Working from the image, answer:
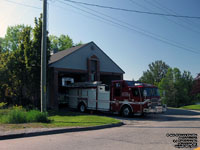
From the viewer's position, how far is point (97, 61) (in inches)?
1069

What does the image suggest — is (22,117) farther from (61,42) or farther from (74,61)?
(61,42)

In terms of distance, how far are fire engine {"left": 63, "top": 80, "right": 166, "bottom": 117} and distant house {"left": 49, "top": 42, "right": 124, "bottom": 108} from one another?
3.37 m

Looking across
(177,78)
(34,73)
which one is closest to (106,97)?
(34,73)

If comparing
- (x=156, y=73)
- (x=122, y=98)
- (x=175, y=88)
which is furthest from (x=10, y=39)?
(x=156, y=73)

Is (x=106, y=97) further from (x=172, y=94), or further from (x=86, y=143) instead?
(x=172, y=94)

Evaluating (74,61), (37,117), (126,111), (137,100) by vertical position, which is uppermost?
(74,61)

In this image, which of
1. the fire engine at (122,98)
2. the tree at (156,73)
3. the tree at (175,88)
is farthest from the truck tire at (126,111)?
the tree at (156,73)

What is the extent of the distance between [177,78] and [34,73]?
57.6 metres

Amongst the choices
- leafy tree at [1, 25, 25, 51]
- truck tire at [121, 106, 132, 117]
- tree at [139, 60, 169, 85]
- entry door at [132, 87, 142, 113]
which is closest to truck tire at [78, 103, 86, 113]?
truck tire at [121, 106, 132, 117]

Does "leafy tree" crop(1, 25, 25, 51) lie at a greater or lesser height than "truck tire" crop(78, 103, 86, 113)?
greater

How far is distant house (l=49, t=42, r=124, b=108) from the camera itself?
22.8m

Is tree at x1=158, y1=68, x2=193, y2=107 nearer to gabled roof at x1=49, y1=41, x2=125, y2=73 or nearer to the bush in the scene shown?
gabled roof at x1=49, y1=41, x2=125, y2=73

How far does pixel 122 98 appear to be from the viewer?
17312 mm

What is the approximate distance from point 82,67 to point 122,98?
959 cm
